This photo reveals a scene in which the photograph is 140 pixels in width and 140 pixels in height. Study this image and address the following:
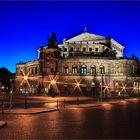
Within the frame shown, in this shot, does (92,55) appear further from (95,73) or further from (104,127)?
(104,127)

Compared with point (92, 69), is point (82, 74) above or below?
below

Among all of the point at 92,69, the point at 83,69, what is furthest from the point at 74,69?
the point at 92,69

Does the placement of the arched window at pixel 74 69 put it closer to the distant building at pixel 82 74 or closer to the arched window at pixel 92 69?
the distant building at pixel 82 74

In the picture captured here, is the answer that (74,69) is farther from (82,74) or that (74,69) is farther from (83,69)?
(82,74)

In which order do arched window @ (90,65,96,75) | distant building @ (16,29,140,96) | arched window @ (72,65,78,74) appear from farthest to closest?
arched window @ (72,65,78,74)
arched window @ (90,65,96,75)
distant building @ (16,29,140,96)

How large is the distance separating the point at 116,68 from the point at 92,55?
970 centimetres

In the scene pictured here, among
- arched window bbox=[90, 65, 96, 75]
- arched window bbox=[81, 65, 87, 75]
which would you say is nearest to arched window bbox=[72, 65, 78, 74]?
arched window bbox=[81, 65, 87, 75]

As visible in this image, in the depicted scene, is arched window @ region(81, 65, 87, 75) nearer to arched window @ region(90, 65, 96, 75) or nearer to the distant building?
the distant building

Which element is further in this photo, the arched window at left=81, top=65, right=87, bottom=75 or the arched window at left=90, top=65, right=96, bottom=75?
the arched window at left=81, top=65, right=87, bottom=75

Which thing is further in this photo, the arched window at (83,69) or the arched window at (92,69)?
the arched window at (83,69)

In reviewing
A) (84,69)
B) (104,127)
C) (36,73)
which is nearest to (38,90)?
(36,73)

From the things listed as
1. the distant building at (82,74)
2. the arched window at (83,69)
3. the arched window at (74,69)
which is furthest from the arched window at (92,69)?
the arched window at (74,69)

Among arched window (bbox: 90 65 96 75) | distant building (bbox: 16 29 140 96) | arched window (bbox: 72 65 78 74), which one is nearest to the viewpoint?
distant building (bbox: 16 29 140 96)

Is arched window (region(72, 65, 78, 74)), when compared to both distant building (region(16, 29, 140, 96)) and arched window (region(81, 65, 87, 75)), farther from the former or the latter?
arched window (region(81, 65, 87, 75))
